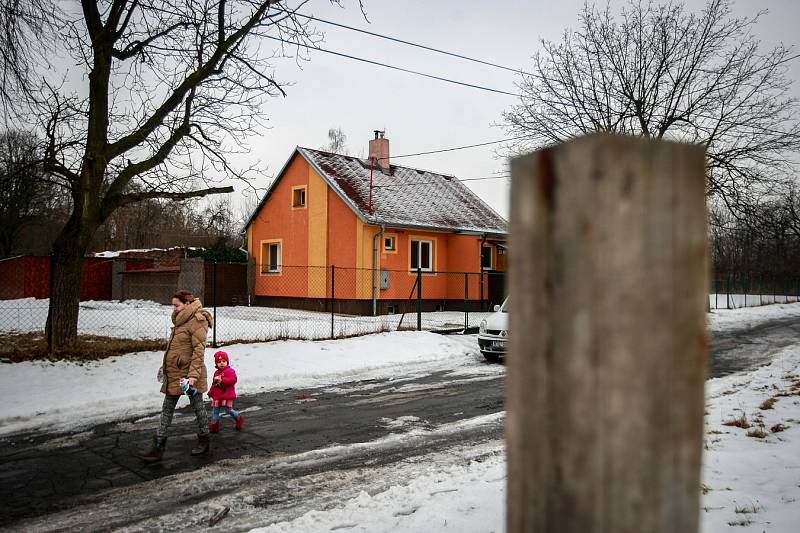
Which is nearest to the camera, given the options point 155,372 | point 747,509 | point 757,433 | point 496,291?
point 747,509

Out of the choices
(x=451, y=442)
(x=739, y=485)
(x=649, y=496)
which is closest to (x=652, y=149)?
(x=649, y=496)

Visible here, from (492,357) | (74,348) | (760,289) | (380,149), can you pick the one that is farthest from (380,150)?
(760,289)

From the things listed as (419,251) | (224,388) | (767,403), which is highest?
(419,251)

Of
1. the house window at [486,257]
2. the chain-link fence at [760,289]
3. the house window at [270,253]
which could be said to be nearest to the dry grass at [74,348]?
the house window at [270,253]

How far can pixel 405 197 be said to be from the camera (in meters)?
26.2

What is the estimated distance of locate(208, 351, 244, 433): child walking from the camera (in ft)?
22.8

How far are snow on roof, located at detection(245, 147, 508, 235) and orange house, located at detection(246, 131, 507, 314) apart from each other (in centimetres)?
7

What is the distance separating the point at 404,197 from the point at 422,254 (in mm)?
2963

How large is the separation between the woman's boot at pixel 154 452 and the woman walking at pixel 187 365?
0.07 metres

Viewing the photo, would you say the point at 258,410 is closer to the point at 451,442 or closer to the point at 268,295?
the point at 451,442

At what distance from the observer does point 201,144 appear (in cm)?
1225

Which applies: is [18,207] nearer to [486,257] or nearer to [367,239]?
[367,239]

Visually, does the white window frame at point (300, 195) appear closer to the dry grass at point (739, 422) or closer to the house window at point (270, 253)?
the house window at point (270, 253)

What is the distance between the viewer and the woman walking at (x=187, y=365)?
627 cm
